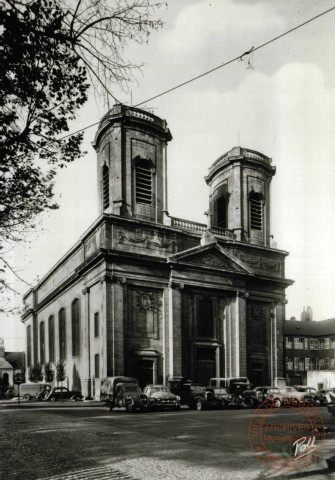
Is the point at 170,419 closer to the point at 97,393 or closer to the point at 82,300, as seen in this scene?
the point at 97,393

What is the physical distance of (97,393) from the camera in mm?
29234

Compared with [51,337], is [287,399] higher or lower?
lower

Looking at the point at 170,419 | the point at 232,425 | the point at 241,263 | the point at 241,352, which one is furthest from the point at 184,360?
the point at 232,425

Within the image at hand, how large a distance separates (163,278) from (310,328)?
3907 cm

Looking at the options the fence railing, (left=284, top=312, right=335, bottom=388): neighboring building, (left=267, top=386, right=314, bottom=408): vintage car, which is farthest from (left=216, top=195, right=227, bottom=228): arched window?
(left=284, top=312, right=335, bottom=388): neighboring building

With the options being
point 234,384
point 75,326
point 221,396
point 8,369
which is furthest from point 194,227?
point 8,369

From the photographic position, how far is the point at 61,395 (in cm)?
3142

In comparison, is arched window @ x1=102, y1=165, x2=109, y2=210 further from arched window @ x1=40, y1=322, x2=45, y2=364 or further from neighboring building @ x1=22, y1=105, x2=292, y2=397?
arched window @ x1=40, y1=322, x2=45, y2=364

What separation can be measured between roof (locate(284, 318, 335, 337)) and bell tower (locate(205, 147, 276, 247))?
84.6 ft

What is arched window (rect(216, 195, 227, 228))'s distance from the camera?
3953cm

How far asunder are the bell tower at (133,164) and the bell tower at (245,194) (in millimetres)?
7139

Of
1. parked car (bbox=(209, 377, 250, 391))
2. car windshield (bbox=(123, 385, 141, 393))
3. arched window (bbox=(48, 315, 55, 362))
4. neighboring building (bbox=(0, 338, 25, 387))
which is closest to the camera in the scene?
car windshield (bbox=(123, 385, 141, 393))

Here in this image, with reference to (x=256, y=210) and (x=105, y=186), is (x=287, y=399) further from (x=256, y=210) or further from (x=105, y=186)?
(x=105, y=186)

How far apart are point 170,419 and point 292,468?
384 inches
